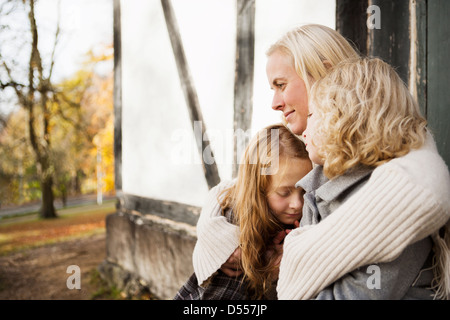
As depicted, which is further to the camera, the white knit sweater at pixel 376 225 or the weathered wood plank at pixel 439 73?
the weathered wood plank at pixel 439 73

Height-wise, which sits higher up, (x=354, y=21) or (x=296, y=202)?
(x=354, y=21)

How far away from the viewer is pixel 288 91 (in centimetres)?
178

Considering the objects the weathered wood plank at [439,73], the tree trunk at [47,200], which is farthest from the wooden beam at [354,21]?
the tree trunk at [47,200]

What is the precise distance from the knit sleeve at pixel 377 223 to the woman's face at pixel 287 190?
52cm

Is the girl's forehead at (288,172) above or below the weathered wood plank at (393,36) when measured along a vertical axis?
below

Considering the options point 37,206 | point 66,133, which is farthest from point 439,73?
point 37,206

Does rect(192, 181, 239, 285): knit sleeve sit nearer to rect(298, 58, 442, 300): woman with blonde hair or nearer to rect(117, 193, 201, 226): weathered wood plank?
rect(298, 58, 442, 300): woman with blonde hair

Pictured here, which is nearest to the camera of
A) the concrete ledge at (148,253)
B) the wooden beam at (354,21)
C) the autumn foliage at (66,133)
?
the wooden beam at (354,21)

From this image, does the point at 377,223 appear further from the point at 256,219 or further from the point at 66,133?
the point at 66,133

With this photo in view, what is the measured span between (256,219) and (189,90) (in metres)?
2.41

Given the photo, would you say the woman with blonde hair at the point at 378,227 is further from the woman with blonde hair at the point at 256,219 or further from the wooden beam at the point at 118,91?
the wooden beam at the point at 118,91

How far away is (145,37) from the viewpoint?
462 cm

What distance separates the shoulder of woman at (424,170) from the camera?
104cm

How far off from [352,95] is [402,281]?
61 cm
